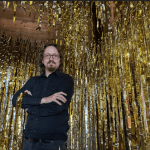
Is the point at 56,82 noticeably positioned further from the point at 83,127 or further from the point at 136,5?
the point at 83,127

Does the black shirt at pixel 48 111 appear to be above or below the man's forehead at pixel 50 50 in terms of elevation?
below

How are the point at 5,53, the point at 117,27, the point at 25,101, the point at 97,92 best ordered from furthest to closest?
the point at 5,53
the point at 97,92
the point at 117,27
the point at 25,101

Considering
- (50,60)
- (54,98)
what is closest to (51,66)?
(50,60)

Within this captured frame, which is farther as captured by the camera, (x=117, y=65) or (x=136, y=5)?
(x=117, y=65)

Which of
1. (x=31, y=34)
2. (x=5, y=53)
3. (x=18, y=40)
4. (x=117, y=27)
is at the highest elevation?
(x=31, y=34)

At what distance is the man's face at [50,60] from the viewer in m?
Result: 1.04

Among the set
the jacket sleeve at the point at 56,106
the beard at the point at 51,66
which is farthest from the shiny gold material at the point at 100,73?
the jacket sleeve at the point at 56,106

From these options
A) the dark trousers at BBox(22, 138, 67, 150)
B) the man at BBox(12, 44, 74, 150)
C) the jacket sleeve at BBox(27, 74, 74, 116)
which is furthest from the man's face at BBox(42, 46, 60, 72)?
the dark trousers at BBox(22, 138, 67, 150)

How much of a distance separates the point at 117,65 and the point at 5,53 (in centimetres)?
162

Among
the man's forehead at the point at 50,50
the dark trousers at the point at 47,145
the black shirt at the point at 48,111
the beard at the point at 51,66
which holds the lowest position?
the dark trousers at the point at 47,145

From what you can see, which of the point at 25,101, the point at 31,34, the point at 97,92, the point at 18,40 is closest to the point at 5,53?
the point at 18,40

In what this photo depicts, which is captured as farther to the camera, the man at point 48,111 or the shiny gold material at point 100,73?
the shiny gold material at point 100,73

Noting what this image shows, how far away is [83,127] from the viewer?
1.87m

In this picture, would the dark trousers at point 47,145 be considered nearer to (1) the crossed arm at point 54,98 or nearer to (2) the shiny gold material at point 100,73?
(1) the crossed arm at point 54,98
